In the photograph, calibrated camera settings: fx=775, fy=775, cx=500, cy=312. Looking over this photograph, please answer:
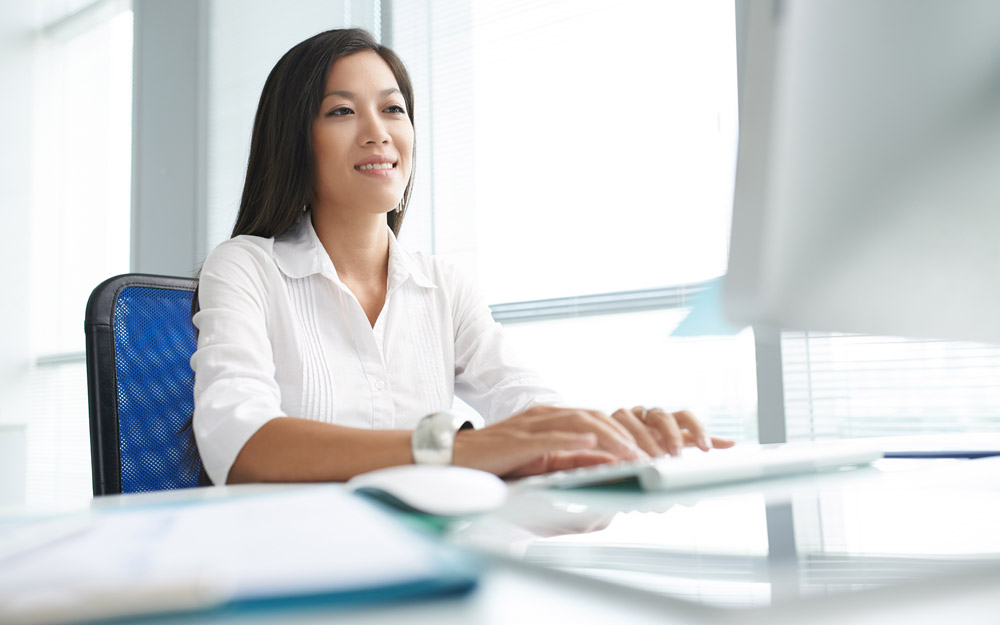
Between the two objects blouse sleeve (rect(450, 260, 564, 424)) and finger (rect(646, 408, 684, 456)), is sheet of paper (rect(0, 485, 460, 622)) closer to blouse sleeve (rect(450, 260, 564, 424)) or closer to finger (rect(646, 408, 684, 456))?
finger (rect(646, 408, 684, 456))

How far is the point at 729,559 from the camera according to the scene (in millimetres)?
293

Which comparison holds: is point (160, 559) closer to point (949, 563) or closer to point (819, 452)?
point (949, 563)

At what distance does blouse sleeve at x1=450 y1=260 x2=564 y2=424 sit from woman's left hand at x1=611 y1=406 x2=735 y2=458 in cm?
34

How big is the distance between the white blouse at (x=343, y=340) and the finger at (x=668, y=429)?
1.20 feet

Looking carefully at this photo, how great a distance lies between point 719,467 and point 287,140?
104 centimetres

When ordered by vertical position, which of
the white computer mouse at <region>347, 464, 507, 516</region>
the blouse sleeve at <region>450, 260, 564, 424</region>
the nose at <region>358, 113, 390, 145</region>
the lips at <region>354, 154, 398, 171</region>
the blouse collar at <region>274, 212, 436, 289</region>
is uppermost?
the nose at <region>358, 113, 390, 145</region>

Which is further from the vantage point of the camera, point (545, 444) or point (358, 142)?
point (358, 142)

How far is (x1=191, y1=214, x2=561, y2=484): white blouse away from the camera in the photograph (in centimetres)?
104

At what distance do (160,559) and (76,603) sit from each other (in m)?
0.04

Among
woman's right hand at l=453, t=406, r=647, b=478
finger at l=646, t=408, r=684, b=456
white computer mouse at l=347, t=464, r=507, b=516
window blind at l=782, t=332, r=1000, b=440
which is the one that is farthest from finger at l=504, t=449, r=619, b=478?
window blind at l=782, t=332, r=1000, b=440

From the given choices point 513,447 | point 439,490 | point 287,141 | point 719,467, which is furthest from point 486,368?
point 439,490

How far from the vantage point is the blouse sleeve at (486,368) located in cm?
122

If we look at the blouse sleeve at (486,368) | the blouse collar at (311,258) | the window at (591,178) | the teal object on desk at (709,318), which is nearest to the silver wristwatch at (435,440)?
the teal object on desk at (709,318)

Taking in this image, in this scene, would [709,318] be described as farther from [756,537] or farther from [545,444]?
[545,444]
